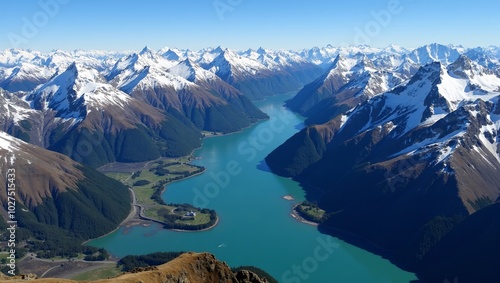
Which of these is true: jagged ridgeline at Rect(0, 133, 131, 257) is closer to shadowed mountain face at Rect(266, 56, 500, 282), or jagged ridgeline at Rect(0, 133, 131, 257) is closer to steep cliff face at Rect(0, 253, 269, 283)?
shadowed mountain face at Rect(266, 56, 500, 282)

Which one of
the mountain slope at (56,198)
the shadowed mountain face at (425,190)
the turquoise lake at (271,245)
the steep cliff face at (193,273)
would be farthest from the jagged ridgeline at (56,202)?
the steep cliff face at (193,273)

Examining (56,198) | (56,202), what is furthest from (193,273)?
(56,198)

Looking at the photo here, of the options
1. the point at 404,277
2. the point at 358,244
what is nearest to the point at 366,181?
the point at 358,244

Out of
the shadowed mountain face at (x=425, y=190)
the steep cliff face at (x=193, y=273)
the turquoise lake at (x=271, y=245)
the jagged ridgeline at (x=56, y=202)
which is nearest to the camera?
the steep cliff face at (x=193, y=273)

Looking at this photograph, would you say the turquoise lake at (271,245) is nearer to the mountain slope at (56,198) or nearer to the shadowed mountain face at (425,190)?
the shadowed mountain face at (425,190)

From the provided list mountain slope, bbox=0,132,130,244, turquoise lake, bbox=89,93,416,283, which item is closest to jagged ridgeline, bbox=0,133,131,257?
mountain slope, bbox=0,132,130,244

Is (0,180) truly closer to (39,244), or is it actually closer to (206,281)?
(39,244)

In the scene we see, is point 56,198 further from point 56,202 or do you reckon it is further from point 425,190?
point 425,190
